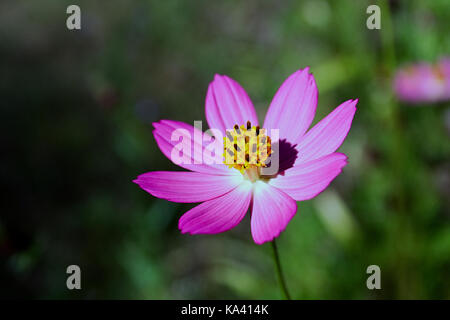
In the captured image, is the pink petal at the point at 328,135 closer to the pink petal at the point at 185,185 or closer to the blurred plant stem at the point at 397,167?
the pink petal at the point at 185,185

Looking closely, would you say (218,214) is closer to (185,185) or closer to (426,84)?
(185,185)

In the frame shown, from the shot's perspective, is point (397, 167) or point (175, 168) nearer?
point (397, 167)

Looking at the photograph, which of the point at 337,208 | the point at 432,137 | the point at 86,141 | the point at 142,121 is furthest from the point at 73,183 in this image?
the point at 432,137

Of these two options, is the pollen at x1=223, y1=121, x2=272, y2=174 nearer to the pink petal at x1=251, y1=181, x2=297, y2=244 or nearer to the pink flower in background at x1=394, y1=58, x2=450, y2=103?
the pink petal at x1=251, y1=181, x2=297, y2=244

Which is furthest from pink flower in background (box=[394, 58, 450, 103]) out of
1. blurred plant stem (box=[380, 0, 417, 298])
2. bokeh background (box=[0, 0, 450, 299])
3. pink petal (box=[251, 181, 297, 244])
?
pink petal (box=[251, 181, 297, 244])

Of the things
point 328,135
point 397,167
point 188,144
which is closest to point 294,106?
point 328,135

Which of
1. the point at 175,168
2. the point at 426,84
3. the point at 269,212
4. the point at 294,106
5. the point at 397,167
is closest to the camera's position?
the point at 269,212
